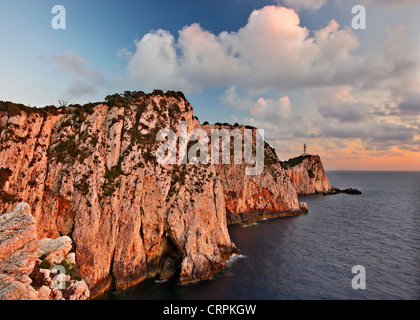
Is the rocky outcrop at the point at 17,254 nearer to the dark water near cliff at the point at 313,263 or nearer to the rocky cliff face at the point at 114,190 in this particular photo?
the rocky cliff face at the point at 114,190

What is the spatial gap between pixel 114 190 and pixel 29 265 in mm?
14370

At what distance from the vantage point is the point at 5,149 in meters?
31.1

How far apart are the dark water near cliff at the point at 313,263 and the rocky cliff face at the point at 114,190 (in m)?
3.52

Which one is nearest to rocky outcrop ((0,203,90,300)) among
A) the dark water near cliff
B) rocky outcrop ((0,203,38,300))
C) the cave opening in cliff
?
rocky outcrop ((0,203,38,300))

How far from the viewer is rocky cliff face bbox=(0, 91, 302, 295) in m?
32.0

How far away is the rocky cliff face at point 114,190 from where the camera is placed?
105 ft

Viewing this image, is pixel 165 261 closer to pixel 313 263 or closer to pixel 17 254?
pixel 17 254

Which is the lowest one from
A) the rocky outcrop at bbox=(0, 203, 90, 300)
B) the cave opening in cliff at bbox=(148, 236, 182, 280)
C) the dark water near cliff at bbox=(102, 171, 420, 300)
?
the dark water near cliff at bbox=(102, 171, 420, 300)

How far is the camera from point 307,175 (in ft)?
483

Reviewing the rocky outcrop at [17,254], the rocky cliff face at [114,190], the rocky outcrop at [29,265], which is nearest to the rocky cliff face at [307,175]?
the rocky cliff face at [114,190]

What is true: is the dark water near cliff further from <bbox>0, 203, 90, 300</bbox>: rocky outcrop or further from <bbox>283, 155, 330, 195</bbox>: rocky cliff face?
<bbox>283, 155, 330, 195</bbox>: rocky cliff face

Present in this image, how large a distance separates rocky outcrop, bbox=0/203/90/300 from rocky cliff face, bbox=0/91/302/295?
7.73 ft
